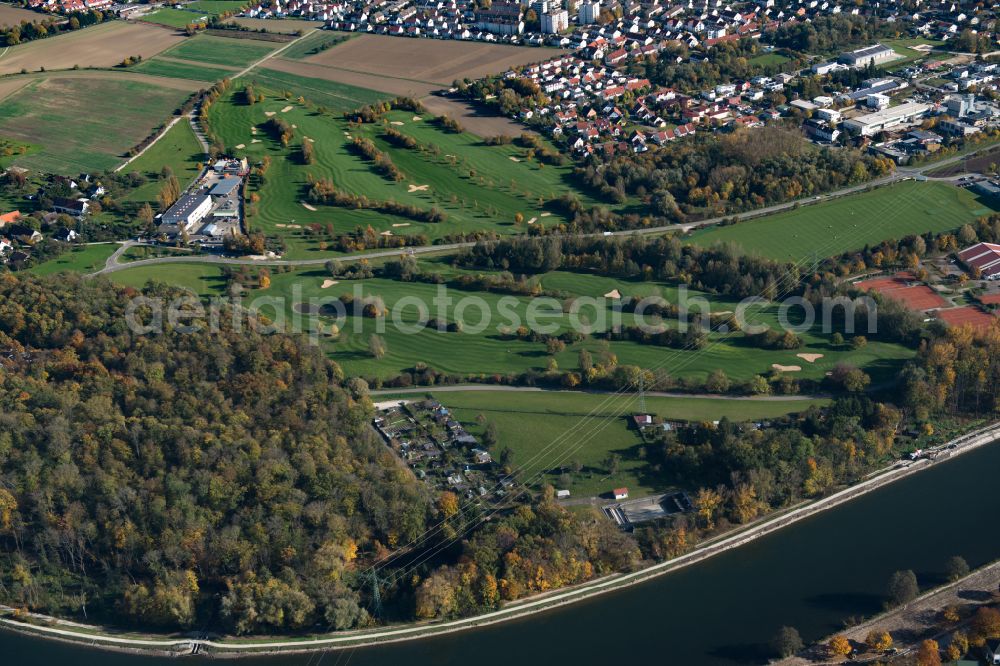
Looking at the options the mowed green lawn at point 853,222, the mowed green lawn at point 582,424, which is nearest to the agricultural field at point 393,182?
the mowed green lawn at point 853,222

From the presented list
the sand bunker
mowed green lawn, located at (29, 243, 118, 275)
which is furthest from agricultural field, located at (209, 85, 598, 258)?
the sand bunker

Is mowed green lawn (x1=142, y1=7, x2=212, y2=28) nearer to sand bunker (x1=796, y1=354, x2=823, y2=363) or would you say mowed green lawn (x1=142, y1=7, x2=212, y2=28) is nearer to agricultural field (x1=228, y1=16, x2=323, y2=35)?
agricultural field (x1=228, y1=16, x2=323, y2=35)

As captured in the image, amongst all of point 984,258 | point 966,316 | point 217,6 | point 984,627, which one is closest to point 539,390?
point 984,627

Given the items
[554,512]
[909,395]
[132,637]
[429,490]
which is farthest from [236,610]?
[909,395]

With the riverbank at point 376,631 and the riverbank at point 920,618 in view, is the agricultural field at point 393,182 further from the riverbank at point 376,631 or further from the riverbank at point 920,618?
the riverbank at point 920,618

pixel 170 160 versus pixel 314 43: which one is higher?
pixel 314 43

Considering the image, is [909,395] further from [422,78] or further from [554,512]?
[422,78]

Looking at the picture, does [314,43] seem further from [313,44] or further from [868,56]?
[868,56]
